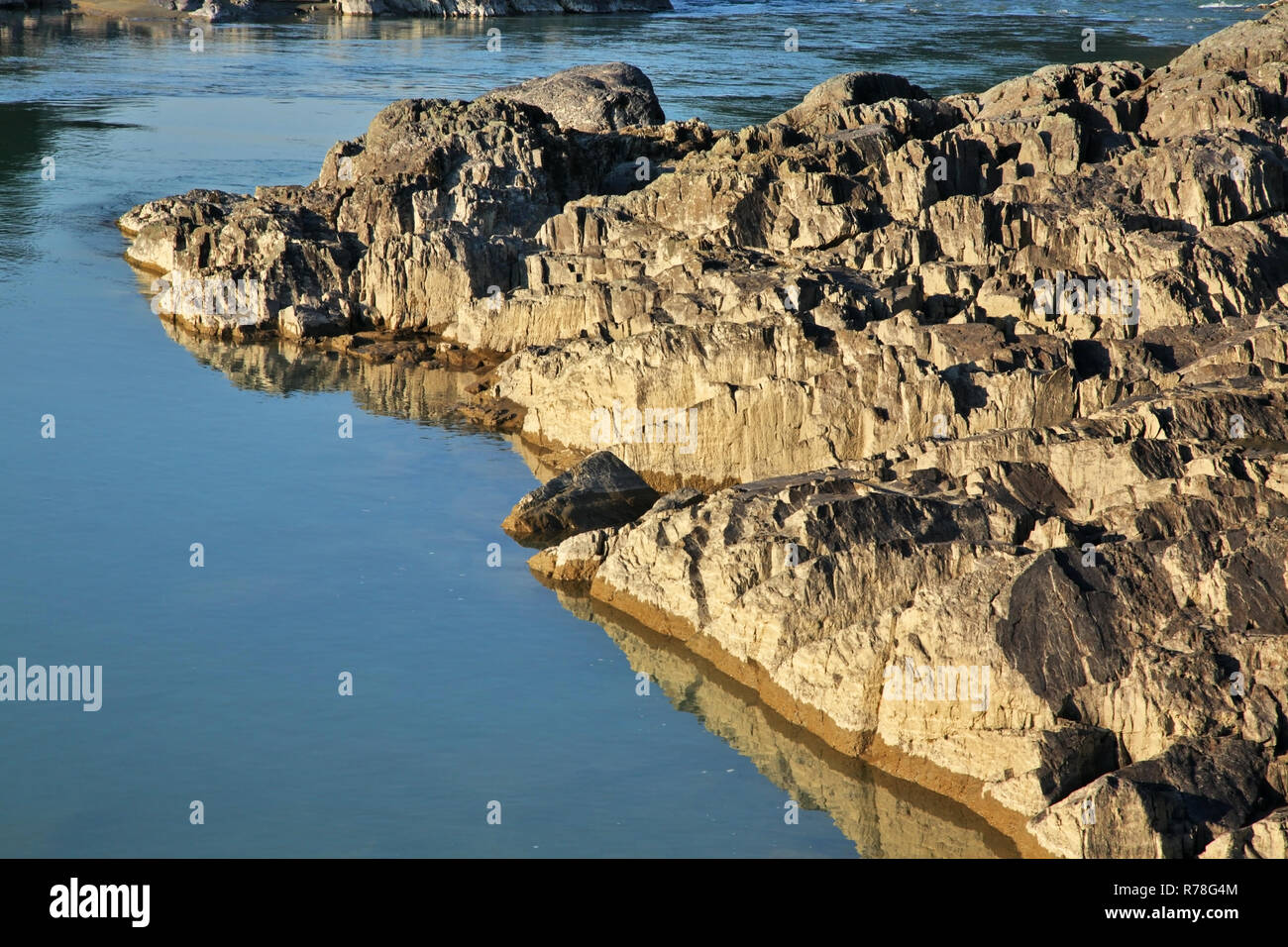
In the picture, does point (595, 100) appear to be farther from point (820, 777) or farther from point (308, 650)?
point (820, 777)

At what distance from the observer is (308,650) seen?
17641 mm

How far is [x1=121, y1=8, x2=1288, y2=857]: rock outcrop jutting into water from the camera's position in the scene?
46.9ft

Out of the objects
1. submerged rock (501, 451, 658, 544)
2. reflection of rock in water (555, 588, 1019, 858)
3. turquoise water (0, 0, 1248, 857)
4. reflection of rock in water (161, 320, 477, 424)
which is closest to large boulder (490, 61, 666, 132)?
turquoise water (0, 0, 1248, 857)

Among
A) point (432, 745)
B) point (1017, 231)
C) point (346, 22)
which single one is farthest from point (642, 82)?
point (346, 22)

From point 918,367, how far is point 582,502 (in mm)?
5148

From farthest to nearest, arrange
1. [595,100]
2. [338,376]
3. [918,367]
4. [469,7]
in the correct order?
[469,7] → [595,100] → [338,376] → [918,367]

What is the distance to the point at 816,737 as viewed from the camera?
15.6 meters

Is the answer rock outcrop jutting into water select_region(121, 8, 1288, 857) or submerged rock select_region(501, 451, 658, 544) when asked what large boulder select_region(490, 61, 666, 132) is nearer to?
rock outcrop jutting into water select_region(121, 8, 1288, 857)

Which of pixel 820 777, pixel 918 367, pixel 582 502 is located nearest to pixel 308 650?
pixel 582 502

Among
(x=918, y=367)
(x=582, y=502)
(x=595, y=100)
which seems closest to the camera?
(x=582, y=502)

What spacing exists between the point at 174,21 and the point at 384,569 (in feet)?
238

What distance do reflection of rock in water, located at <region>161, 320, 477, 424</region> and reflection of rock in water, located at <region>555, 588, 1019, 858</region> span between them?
31.5ft

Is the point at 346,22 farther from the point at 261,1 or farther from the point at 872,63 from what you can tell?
the point at 872,63

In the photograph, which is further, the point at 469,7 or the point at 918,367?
the point at 469,7
